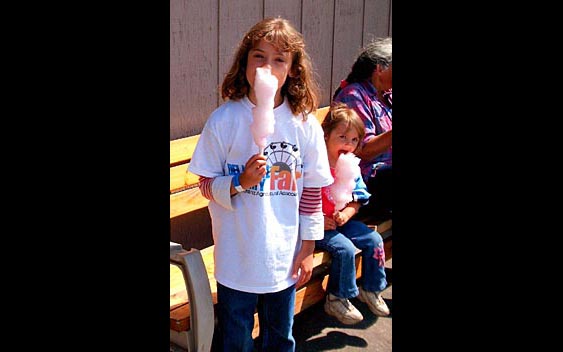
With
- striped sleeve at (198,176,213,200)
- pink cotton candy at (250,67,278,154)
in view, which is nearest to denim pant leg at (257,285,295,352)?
striped sleeve at (198,176,213,200)

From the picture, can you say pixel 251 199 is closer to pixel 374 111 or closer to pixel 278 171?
pixel 278 171

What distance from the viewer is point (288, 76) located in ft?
7.57

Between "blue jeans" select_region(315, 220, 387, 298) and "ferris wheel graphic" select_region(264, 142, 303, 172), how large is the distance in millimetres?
867

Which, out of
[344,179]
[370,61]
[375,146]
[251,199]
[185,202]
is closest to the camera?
[251,199]

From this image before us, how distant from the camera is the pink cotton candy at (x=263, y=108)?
6.72 feet

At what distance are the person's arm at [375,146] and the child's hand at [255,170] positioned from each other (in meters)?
1.35

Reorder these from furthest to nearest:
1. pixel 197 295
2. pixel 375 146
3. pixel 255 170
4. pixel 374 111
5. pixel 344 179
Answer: pixel 374 111 → pixel 375 146 → pixel 344 179 → pixel 255 170 → pixel 197 295

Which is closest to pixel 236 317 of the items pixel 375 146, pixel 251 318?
pixel 251 318

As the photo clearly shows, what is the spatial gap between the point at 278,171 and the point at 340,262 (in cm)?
94

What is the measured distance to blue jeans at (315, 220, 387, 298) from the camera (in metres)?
3.00

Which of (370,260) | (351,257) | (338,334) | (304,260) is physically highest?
(304,260)

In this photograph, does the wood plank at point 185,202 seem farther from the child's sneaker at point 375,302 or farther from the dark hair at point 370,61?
the dark hair at point 370,61

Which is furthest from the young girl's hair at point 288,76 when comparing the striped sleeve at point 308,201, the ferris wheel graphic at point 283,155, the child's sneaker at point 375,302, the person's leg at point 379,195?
the child's sneaker at point 375,302
